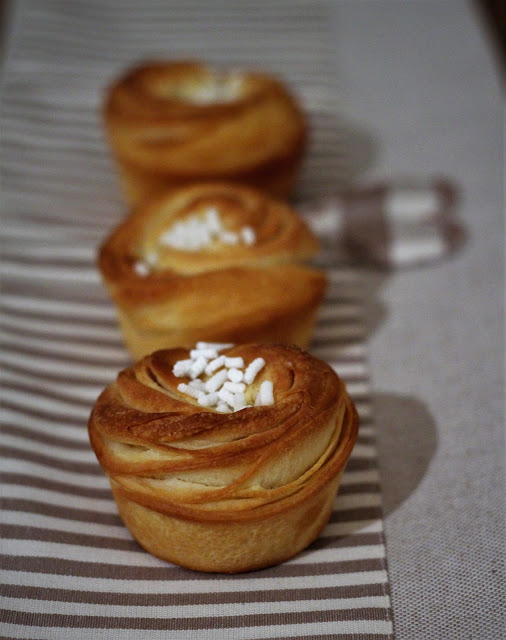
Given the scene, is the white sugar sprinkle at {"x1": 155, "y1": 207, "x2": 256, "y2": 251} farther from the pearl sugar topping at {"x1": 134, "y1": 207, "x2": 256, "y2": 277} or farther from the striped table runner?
the striped table runner

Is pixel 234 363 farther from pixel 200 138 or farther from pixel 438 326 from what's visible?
pixel 200 138

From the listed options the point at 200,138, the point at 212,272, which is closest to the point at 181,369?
the point at 212,272

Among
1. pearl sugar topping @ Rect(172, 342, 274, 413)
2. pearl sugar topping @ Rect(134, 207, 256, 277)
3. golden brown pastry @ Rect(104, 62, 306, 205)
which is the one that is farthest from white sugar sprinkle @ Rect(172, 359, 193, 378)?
golden brown pastry @ Rect(104, 62, 306, 205)

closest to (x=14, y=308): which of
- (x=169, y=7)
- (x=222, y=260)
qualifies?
(x=222, y=260)

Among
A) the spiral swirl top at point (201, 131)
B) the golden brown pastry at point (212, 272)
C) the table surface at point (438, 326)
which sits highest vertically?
the spiral swirl top at point (201, 131)

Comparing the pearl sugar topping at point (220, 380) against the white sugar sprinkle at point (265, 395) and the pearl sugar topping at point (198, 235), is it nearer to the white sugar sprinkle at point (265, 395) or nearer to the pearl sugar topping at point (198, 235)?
the white sugar sprinkle at point (265, 395)

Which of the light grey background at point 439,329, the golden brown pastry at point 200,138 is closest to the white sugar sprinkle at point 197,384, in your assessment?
the light grey background at point 439,329
